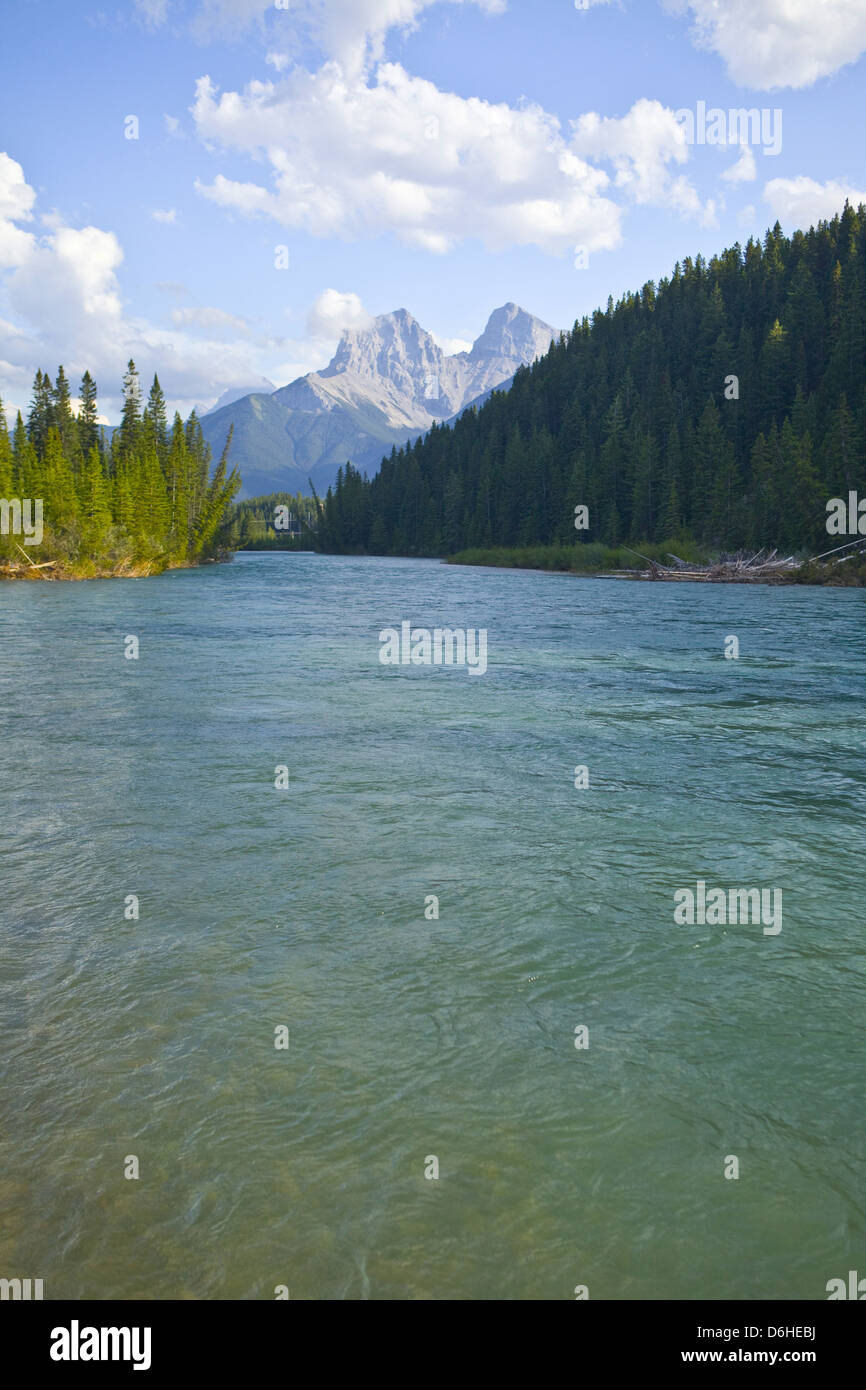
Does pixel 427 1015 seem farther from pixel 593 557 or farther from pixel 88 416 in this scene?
pixel 88 416

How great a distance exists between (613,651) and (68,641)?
17.7 m

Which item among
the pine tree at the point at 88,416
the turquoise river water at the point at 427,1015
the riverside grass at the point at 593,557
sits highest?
the pine tree at the point at 88,416

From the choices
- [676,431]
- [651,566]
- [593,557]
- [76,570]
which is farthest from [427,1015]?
[676,431]

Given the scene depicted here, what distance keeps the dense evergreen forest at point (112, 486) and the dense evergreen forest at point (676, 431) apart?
143 feet

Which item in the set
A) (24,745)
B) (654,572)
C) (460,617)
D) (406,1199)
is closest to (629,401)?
(654,572)

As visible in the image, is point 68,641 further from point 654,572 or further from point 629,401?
point 629,401

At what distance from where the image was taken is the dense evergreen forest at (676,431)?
88188 mm

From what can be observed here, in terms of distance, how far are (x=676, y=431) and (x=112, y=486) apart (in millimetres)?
64270

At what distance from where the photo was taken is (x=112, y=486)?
3258 inches

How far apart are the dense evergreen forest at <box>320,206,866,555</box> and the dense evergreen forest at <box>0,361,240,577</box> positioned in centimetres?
4367

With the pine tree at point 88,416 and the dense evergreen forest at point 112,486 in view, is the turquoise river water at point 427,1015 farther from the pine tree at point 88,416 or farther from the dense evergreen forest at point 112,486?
the pine tree at point 88,416

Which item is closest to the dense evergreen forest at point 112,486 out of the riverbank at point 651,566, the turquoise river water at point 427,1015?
the riverbank at point 651,566

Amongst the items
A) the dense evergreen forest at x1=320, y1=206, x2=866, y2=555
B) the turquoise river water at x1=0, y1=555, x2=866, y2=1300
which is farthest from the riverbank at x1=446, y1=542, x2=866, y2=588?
the turquoise river water at x1=0, y1=555, x2=866, y2=1300

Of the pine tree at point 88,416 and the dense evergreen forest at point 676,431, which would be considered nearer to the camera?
the dense evergreen forest at point 676,431
